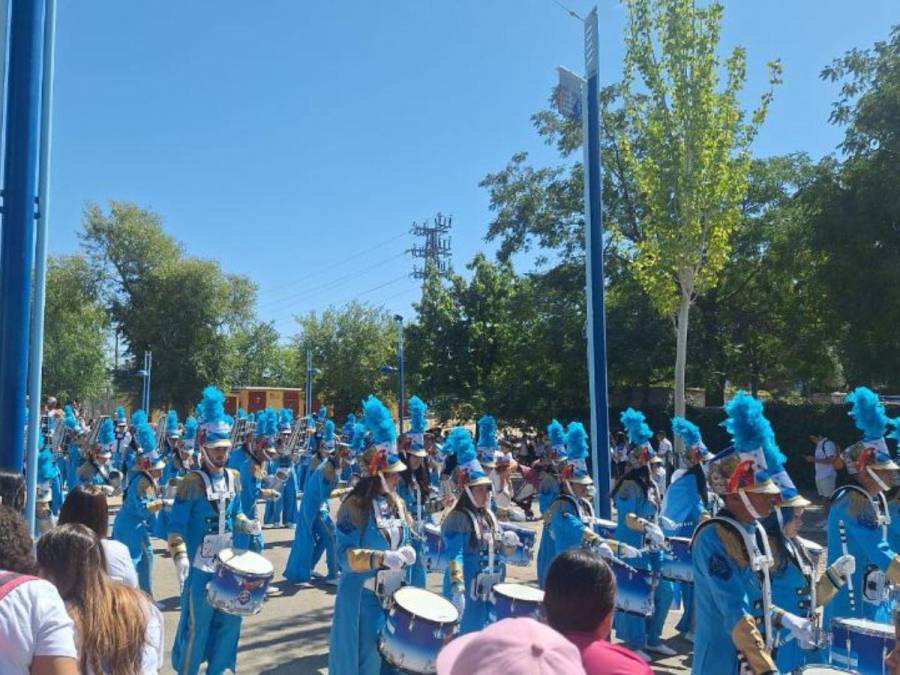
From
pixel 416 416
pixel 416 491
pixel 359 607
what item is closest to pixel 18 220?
pixel 359 607

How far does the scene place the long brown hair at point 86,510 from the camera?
3.64 metres

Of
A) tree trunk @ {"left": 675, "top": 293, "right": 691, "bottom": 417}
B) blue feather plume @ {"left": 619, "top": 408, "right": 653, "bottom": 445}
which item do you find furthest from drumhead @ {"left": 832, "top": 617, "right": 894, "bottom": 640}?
tree trunk @ {"left": 675, "top": 293, "right": 691, "bottom": 417}

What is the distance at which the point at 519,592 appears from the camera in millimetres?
5230

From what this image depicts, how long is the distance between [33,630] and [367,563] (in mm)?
2897

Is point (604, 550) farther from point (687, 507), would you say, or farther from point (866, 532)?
point (687, 507)

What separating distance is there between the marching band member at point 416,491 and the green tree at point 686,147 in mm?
8662

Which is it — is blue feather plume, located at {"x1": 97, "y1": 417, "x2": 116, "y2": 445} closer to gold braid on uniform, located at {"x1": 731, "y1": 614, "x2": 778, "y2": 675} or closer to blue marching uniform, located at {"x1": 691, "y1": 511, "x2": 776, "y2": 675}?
blue marching uniform, located at {"x1": 691, "y1": 511, "x2": 776, "y2": 675}

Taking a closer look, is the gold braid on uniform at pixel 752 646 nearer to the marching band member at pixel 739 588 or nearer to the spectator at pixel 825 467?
the marching band member at pixel 739 588

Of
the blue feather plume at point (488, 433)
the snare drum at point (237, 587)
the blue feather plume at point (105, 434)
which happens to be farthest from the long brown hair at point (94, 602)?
the blue feather plume at point (105, 434)

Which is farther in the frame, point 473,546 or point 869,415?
point 869,415

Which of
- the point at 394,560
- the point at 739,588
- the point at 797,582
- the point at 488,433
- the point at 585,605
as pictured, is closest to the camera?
the point at 585,605

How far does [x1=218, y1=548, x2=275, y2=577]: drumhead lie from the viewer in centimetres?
534

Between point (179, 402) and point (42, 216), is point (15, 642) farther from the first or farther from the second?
point (179, 402)

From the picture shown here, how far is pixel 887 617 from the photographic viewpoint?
5.79 meters
